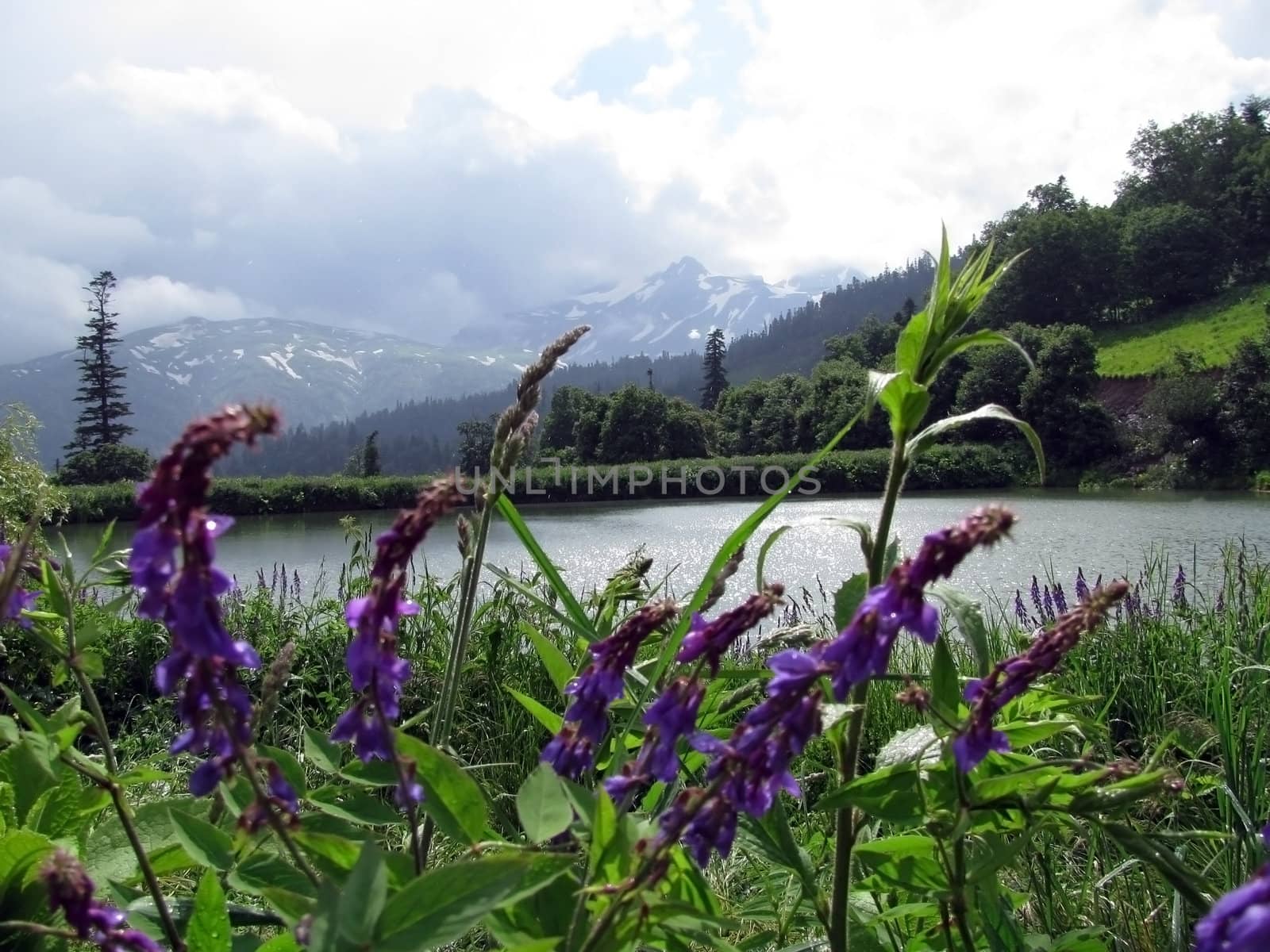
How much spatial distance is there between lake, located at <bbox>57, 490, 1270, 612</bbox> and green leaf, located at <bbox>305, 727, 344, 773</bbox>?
5.79 m

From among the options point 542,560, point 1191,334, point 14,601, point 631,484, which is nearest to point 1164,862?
point 542,560

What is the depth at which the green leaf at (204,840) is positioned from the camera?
830 mm

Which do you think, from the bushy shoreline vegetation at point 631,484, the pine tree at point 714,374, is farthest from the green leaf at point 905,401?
the pine tree at point 714,374

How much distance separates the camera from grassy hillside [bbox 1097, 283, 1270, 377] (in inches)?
2151

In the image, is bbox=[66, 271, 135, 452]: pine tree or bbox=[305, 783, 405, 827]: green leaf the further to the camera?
bbox=[66, 271, 135, 452]: pine tree

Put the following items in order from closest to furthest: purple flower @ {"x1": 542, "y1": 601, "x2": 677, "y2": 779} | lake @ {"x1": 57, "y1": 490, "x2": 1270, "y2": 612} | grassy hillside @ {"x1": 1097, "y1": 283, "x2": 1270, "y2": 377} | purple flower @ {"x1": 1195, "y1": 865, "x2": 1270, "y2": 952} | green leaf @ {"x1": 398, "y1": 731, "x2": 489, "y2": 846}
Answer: purple flower @ {"x1": 1195, "y1": 865, "x2": 1270, "y2": 952} → green leaf @ {"x1": 398, "y1": 731, "x2": 489, "y2": 846} → purple flower @ {"x1": 542, "y1": 601, "x2": 677, "y2": 779} → lake @ {"x1": 57, "y1": 490, "x2": 1270, "y2": 612} → grassy hillside @ {"x1": 1097, "y1": 283, "x2": 1270, "y2": 377}

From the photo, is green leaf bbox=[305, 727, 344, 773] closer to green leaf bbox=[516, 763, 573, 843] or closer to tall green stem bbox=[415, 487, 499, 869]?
→ tall green stem bbox=[415, 487, 499, 869]

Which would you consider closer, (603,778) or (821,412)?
(603,778)

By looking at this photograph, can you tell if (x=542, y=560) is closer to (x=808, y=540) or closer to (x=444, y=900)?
(x=444, y=900)

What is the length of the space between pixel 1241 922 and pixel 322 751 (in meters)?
0.95

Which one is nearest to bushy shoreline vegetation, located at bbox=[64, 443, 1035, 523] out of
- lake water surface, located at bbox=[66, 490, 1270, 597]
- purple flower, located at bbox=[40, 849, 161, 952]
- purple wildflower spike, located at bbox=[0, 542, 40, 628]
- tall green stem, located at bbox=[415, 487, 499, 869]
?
lake water surface, located at bbox=[66, 490, 1270, 597]

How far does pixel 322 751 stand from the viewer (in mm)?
1030

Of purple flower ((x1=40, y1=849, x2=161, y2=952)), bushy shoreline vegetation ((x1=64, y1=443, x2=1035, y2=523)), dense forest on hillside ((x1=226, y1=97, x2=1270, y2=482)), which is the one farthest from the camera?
dense forest on hillside ((x1=226, y1=97, x2=1270, y2=482))

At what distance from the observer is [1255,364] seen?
145ft
